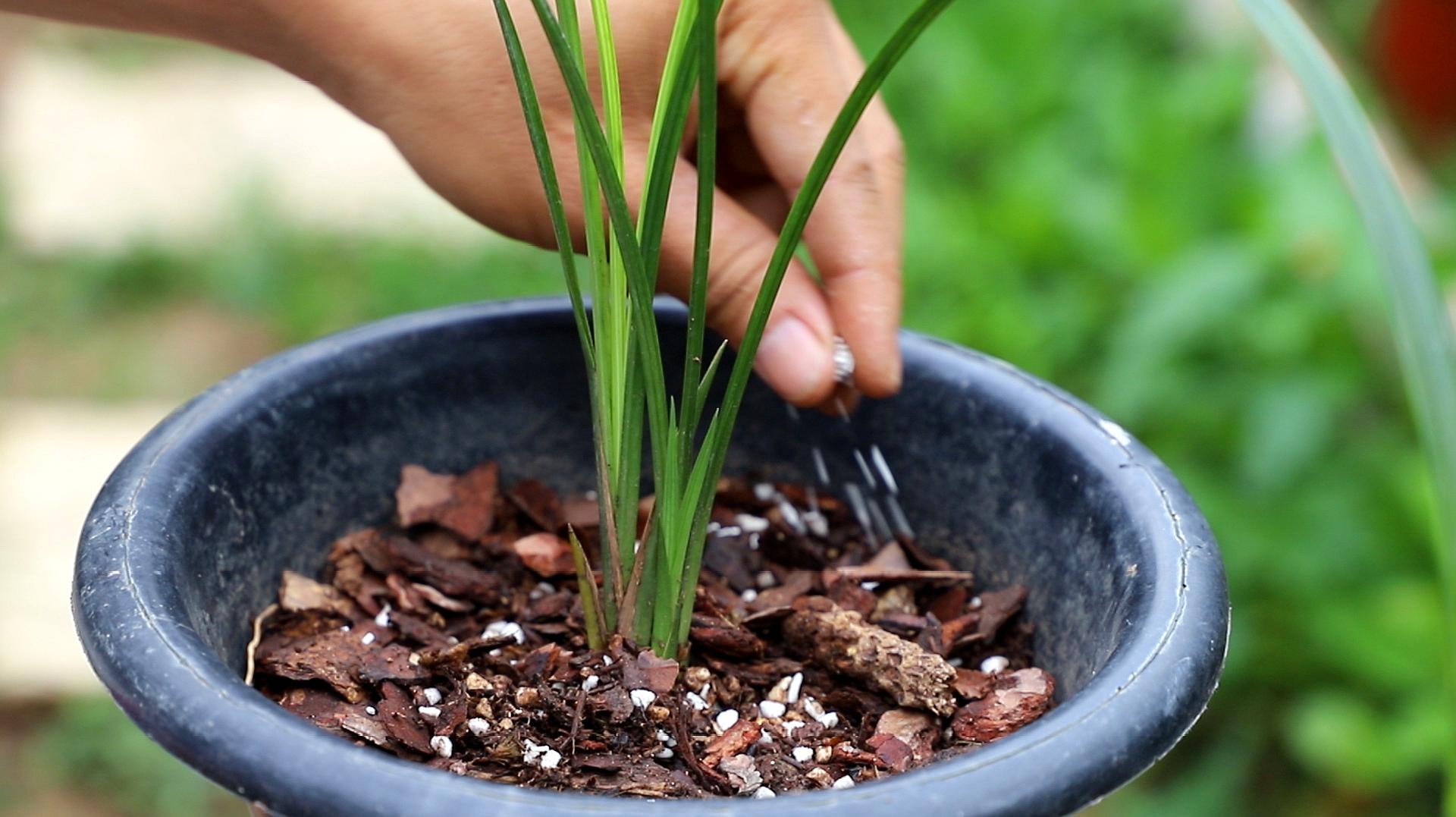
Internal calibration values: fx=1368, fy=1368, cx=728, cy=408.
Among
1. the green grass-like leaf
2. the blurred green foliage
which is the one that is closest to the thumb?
the green grass-like leaf

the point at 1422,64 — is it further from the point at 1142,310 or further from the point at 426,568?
the point at 426,568

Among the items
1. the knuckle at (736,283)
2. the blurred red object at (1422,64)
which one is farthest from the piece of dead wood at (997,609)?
the blurred red object at (1422,64)

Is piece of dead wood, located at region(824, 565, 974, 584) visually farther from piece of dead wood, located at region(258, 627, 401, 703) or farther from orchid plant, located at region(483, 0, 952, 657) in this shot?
piece of dead wood, located at region(258, 627, 401, 703)

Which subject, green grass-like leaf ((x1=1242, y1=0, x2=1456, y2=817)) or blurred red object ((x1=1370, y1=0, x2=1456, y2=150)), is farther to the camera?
blurred red object ((x1=1370, y1=0, x2=1456, y2=150))

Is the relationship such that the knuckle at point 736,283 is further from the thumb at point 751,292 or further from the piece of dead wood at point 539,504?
the piece of dead wood at point 539,504

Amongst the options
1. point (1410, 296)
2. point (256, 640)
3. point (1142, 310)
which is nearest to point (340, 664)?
point (256, 640)
